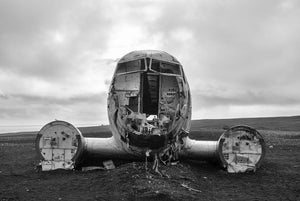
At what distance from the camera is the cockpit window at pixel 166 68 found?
11.3 metres

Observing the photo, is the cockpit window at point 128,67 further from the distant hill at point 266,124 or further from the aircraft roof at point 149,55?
the distant hill at point 266,124

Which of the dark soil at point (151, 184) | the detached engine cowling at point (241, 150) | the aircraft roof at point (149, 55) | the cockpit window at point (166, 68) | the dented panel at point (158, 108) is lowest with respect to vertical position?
the dark soil at point (151, 184)

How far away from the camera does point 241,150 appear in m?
11.4

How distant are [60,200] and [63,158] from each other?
339 cm

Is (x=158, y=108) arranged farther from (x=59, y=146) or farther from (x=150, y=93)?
(x=59, y=146)

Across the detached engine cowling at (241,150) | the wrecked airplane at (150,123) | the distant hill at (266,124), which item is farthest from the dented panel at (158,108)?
the distant hill at (266,124)

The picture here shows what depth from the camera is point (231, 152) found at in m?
11.4

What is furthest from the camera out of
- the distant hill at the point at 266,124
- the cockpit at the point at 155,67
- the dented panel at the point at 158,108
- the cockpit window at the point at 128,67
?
the distant hill at the point at 266,124

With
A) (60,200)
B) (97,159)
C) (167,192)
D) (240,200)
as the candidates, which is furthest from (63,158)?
(240,200)

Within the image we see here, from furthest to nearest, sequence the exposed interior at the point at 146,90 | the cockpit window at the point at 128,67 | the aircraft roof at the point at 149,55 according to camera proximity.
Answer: the cockpit window at the point at 128,67, the aircraft roof at the point at 149,55, the exposed interior at the point at 146,90

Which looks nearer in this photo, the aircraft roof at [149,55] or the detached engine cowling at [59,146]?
the aircraft roof at [149,55]

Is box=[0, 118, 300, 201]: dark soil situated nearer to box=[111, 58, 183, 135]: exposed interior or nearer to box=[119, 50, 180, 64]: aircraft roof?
box=[111, 58, 183, 135]: exposed interior

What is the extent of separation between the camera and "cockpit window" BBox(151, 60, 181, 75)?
11.3 m

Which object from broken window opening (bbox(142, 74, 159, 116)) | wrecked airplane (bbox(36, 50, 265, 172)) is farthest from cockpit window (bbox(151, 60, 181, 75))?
broken window opening (bbox(142, 74, 159, 116))
